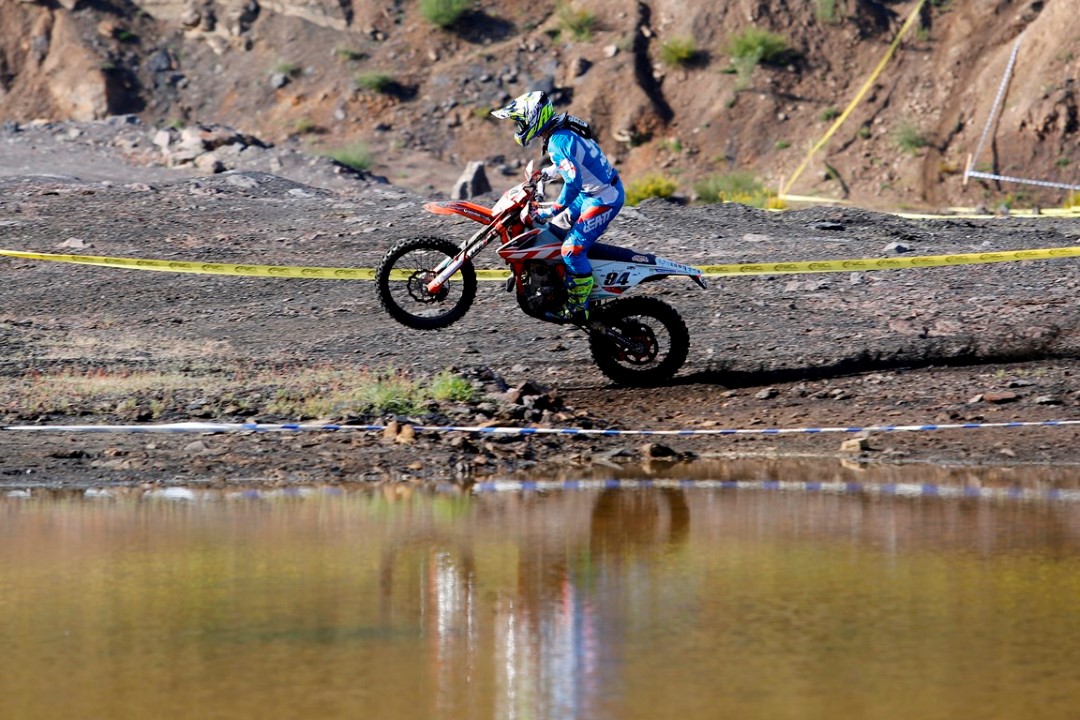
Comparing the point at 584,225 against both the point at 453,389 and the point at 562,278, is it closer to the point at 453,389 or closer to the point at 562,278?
the point at 562,278

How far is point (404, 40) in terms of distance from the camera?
124 feet

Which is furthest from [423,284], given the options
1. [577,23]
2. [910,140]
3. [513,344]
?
[577,23]

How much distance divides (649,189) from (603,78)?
5515 mm

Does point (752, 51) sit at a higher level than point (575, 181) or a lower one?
higher

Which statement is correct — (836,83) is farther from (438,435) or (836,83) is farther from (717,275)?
(438,435)

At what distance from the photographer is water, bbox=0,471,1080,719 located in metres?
5.44

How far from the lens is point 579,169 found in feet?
40.2

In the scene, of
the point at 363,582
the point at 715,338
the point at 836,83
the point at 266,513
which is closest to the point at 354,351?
the point at 715,338

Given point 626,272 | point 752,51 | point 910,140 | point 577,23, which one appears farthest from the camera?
point 577,23

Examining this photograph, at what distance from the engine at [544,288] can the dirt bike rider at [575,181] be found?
78 mm

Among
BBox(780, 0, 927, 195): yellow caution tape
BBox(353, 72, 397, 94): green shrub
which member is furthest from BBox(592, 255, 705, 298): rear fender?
BBox(353, 72, 397, 94): green shrub

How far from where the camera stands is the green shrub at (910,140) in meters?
32.6

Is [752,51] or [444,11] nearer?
[752,51]

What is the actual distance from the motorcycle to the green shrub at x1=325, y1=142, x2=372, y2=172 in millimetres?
19495
